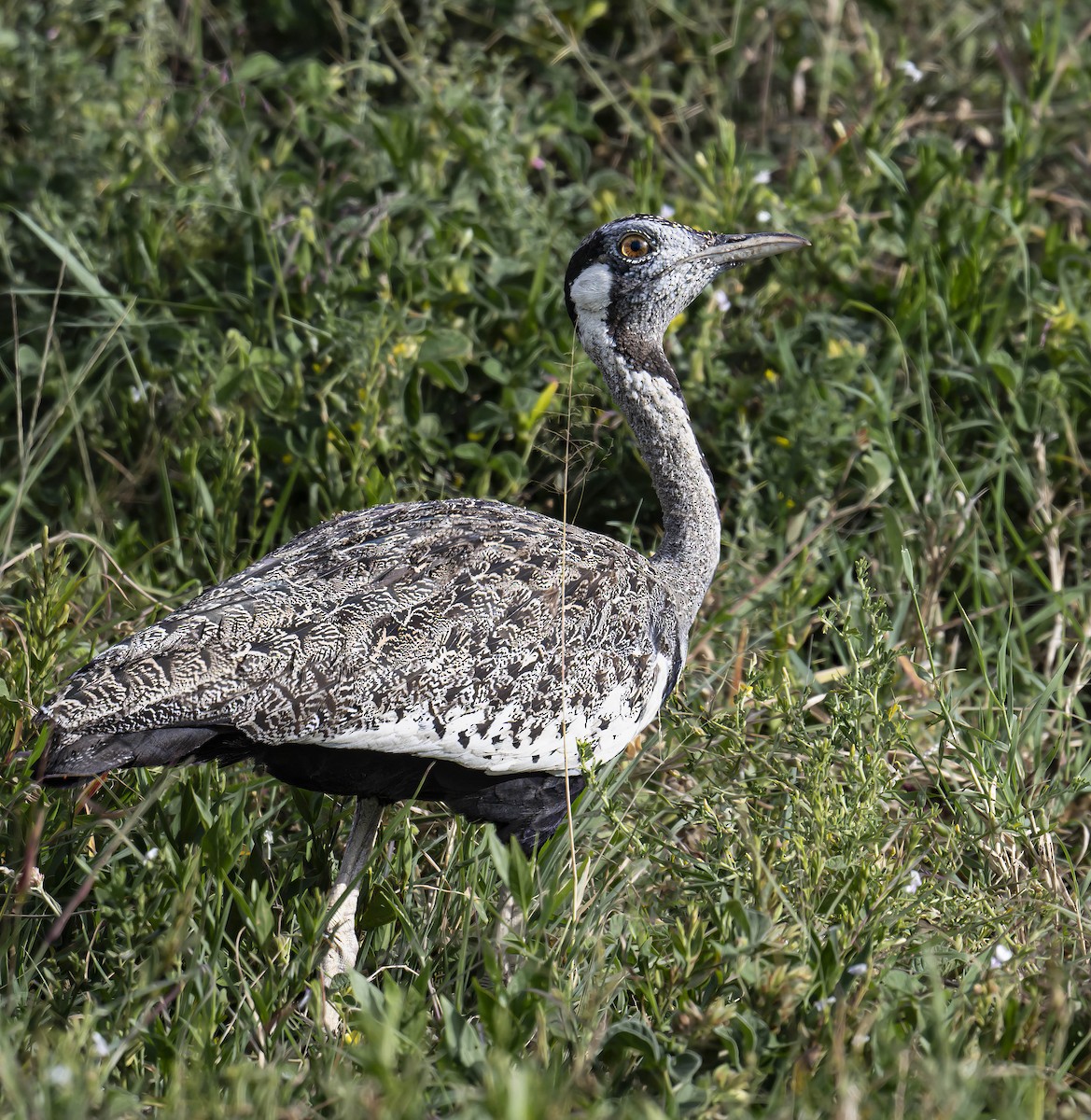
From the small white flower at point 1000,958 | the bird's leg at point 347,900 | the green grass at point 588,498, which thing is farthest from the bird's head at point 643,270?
the small white flower at point 1000,958

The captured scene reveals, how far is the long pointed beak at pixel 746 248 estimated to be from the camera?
3.91 m

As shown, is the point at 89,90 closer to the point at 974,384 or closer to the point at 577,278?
the point at 577,278

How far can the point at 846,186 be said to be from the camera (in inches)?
205

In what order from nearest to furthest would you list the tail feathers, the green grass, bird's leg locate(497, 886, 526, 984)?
the green grass → the tail feathers → bird's leg locate(497, 886, 526, 984)

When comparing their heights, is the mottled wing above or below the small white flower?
above

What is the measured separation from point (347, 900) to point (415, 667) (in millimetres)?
618

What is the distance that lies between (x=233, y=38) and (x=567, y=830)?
4124 millimetres

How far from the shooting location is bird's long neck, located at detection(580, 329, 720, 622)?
12.7 feet

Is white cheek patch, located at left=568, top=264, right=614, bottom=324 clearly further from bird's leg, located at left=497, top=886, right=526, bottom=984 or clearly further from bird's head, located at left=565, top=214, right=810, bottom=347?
bird's leg, located at left=497, top=886, right=526, bottom=984

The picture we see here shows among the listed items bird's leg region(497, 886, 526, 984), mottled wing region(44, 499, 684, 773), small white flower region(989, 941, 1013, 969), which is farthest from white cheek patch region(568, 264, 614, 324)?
small white flower region(989, 941, 1013, 969)

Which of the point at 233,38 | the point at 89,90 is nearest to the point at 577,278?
the point at 89,90

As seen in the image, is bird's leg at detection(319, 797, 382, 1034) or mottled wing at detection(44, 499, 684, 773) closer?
mottled wing at detection(44, 499, 684, 773)

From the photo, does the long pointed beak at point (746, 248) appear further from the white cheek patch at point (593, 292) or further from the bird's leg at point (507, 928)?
the bird's leg at point (507, 928)

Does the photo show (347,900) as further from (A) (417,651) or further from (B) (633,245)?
(B) (633,245)
